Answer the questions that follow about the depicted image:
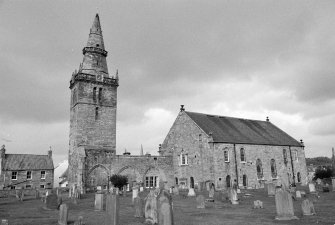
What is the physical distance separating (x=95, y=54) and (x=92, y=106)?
8852 millimetres

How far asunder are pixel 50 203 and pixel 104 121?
24.1m

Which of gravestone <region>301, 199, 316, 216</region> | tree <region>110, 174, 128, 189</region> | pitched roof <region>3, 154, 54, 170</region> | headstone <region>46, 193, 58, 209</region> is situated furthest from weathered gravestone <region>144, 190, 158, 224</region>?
pitched roof <region>3, 154, 54, 170</region>

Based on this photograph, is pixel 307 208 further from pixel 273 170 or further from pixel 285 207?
pixel 273 170

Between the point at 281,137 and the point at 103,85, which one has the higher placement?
the point at 103,85

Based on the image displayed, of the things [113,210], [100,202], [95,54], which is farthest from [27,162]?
[113,210]

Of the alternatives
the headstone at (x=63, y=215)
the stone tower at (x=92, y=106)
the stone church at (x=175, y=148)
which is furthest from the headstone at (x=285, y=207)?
the stone tower at (x=92, y=106)

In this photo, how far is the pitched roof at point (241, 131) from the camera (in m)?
38.0

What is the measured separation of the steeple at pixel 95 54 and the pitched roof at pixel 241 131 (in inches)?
610

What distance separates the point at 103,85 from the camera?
140ft

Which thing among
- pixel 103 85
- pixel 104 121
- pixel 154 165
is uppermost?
pixel 103 85

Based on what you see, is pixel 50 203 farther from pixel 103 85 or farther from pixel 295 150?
pixel 295 150

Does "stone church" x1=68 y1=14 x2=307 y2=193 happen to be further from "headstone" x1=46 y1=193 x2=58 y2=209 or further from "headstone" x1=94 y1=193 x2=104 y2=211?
"headstone" x1=94 y1=193 x2=104 y2=211

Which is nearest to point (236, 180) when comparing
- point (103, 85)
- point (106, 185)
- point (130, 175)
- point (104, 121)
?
point (130, 175)

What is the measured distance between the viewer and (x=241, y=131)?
41469 millimetres
